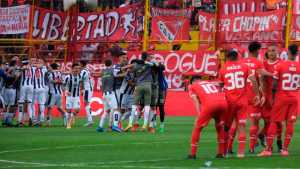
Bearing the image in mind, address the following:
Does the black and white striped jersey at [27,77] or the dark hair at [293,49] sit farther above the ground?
the dark hair at [293,49]

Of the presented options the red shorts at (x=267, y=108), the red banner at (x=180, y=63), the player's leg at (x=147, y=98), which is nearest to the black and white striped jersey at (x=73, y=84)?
the player's leg at (x=147, y=98)

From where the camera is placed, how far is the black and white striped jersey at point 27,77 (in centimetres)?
3747

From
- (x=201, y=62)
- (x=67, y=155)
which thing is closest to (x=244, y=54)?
(x=201, y=62)

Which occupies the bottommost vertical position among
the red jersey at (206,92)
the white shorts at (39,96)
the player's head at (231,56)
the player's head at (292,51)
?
the white shorts at (39,96)

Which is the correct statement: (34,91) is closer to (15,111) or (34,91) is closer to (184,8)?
(15,111)

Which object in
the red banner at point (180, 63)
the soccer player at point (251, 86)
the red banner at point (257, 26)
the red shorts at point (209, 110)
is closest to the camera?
the red shorts at point (209, 110)

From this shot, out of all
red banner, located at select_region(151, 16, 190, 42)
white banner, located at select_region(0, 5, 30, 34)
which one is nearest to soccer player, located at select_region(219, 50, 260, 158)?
red banner, located at select_region(151, 16, 190, 42)

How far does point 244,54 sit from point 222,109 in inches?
860

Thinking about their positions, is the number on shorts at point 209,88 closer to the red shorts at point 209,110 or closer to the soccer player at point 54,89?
the red shorts at point 209,110

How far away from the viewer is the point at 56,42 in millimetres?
46312

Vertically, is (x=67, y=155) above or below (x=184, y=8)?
below

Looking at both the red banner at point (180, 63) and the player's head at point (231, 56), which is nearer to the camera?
the player's head at point (231, 56)

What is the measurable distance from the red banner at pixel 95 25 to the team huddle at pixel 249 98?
22863 mm

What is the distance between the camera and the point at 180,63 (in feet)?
149
